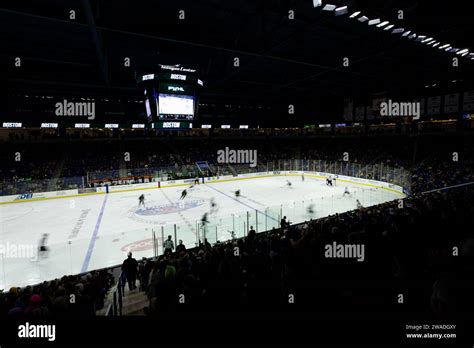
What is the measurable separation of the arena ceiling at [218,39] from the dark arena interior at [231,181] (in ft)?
0.34

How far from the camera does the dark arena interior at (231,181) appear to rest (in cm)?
278

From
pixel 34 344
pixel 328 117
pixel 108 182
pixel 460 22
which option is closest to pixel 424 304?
pixel 34 344

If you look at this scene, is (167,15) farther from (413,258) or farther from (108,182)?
(108,182)

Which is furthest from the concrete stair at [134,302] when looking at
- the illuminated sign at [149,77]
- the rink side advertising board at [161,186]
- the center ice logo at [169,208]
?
the rink side advertising board at [161,186]

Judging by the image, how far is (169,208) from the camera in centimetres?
1722

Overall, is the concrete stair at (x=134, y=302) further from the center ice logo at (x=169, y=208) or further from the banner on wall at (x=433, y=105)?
the banner on wall at (x=433, y=105)

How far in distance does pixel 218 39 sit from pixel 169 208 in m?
10.3

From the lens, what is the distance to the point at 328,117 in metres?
37.9

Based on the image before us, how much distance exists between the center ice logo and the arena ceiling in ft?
27.7

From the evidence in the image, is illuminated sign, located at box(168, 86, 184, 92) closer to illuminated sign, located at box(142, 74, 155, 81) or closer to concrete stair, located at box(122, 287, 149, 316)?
illuminated sign, located at box(142, 74, 155, 81)

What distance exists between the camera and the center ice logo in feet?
53.0

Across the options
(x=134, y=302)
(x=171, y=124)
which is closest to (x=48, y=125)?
(x=171, y=124)

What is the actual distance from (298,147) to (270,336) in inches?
1606

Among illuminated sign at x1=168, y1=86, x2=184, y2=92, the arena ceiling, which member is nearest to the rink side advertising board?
the arena ceiling
